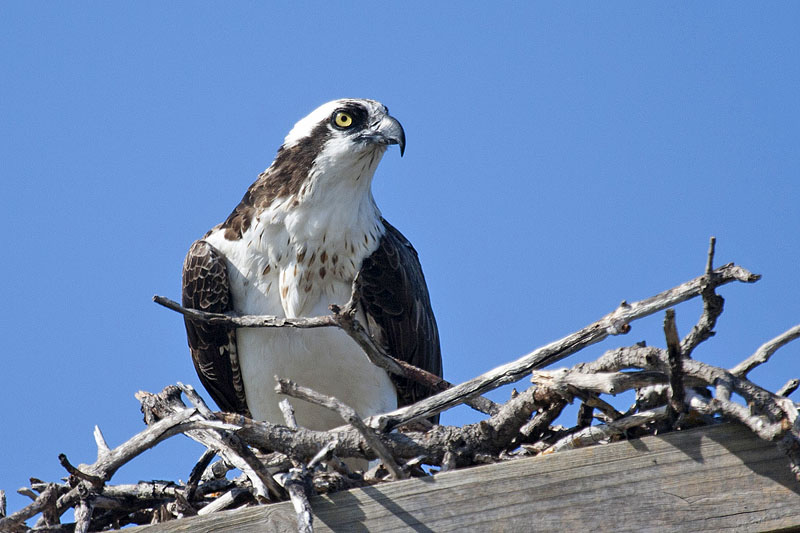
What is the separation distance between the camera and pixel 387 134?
5516 millimetres

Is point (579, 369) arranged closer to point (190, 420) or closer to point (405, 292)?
point (190, 420)

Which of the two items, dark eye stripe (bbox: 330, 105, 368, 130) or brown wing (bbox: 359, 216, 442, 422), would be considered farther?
dark eye stripe (bbox: 330, 105, 368, 130)

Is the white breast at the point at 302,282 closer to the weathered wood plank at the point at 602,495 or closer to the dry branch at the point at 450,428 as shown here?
the dry branch at the point at 450,428

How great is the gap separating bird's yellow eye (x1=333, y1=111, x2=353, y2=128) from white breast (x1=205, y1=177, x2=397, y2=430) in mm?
406

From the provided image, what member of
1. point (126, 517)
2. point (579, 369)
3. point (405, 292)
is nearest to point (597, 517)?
point (579, 369)

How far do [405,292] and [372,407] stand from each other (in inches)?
25.8

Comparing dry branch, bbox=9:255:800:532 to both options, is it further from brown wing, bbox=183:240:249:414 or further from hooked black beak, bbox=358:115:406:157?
hooked black beak, bbox=358:115:406:157

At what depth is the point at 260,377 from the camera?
5.53m

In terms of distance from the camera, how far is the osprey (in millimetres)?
5387

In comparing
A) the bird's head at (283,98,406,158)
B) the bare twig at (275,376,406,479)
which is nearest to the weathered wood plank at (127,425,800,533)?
the bare twig at (275,376,406,479)

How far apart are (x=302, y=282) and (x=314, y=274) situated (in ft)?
0.25

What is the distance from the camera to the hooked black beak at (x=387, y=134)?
5508 millimetres

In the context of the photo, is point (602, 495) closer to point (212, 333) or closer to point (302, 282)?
point (302, 282)

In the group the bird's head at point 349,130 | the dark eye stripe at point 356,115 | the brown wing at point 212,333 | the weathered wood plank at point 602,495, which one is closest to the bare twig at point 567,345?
the weathered wood plank at point 602,495
